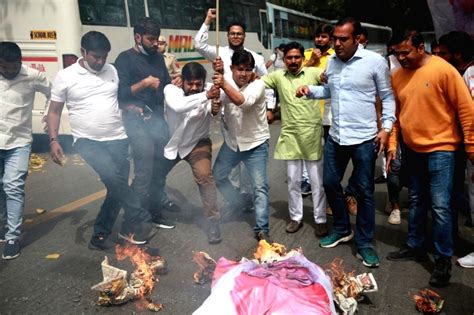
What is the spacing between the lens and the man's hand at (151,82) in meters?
4.71

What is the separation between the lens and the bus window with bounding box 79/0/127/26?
27.4 ft

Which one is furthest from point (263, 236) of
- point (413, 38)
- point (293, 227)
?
point (413, 38)

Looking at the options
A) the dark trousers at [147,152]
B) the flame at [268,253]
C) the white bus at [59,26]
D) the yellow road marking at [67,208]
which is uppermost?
the white bus at [59,26]

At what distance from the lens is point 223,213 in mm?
5461

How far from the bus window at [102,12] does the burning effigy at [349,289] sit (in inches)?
257

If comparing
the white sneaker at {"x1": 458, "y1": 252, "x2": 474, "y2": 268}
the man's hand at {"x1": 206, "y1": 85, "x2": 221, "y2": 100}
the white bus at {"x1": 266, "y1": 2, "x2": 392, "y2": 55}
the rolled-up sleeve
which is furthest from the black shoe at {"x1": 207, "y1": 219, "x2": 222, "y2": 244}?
the white bus at {"x1": 266, "y1": 2, "x2": 392, "y2": 55}

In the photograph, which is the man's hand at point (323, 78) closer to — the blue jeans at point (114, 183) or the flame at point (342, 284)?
the flame at point (342, 284)

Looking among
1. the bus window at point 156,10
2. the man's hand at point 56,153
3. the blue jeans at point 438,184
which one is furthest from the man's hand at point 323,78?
the bus window at point 156,10

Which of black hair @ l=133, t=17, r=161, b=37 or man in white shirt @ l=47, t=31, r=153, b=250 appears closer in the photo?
man in white shirt @ l=47, t=31, r=153, b=250

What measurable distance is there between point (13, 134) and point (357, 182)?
2.97 m

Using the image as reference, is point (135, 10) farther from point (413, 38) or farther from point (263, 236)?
point (413, 38)

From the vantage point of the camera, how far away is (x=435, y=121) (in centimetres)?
378

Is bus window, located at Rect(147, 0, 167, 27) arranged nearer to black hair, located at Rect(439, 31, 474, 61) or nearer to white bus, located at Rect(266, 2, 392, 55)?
white bus, located at Rect(266, 2, 392, 55)

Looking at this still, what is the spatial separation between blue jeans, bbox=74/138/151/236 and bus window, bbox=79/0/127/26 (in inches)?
179
